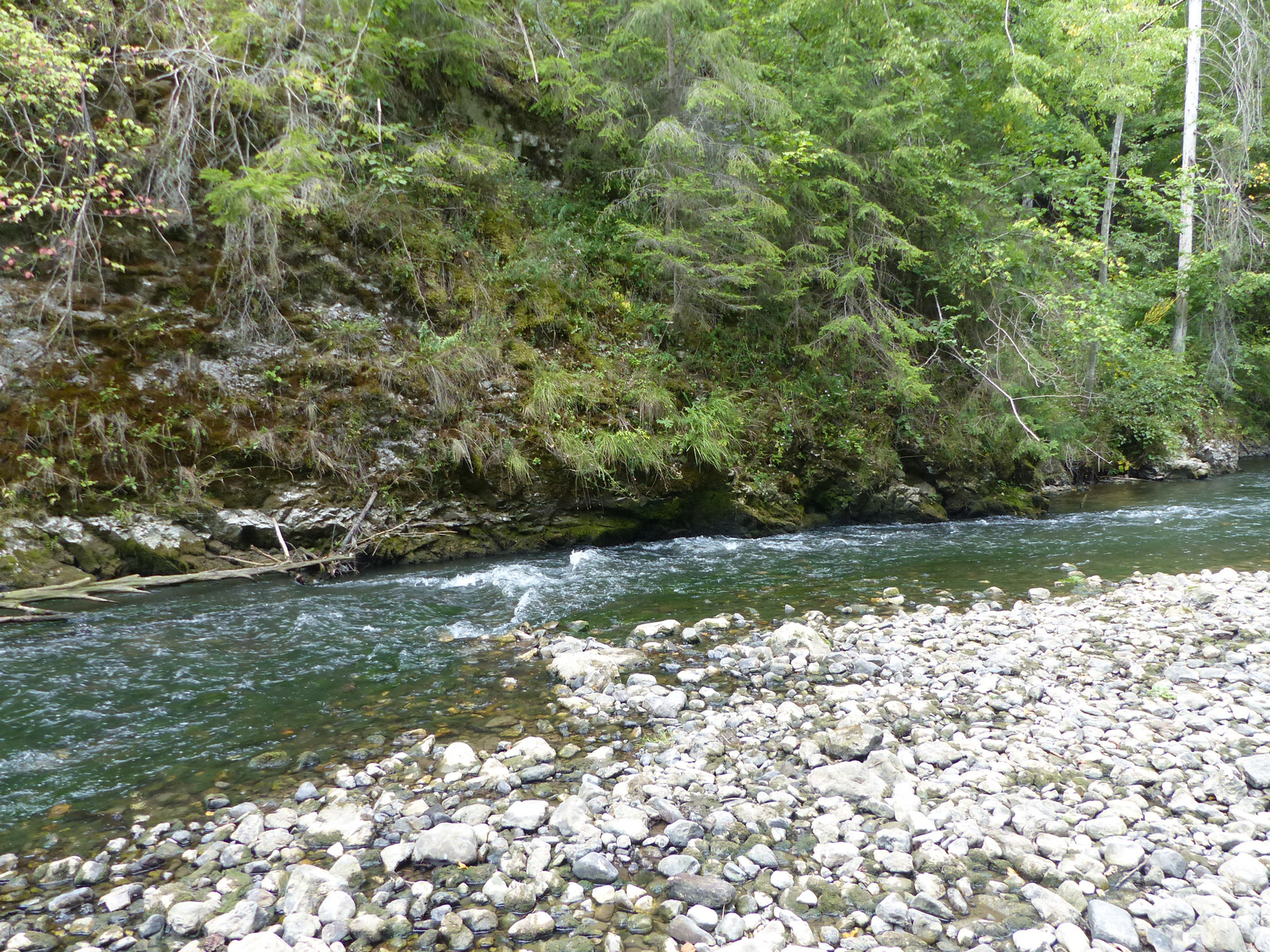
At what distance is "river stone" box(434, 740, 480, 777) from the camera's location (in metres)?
3.76

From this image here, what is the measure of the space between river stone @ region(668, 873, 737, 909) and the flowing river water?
54.4 inches

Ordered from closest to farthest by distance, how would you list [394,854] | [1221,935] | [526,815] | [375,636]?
[1221,935] < [394,854] < [526,815] < [375,636]

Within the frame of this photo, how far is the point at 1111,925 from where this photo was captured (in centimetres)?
242

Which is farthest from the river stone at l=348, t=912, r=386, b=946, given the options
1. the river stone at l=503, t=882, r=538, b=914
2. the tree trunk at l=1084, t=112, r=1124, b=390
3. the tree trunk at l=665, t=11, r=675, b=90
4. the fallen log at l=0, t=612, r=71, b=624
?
the tree trunk at l=1084, t=112, r=1124, b=390

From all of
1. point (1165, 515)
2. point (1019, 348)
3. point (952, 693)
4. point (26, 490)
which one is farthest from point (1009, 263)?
point (26, 490)

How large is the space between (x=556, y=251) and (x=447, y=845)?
965 cm

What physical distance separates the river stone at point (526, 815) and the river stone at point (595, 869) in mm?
366

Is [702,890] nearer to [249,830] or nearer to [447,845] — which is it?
[447,845]

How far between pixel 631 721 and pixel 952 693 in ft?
7.02

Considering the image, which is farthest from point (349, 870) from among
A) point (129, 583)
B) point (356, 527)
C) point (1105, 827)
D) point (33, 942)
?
point (356, 527)

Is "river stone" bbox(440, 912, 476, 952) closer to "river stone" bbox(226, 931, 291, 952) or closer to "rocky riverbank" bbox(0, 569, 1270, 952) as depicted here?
"rocky riverbank" bbox(0, 569, 1270, 952)

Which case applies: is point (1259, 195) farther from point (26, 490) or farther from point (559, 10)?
point (26, 490)

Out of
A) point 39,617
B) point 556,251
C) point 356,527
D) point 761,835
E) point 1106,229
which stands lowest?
point 761,835

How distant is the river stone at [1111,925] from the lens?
2.37m
